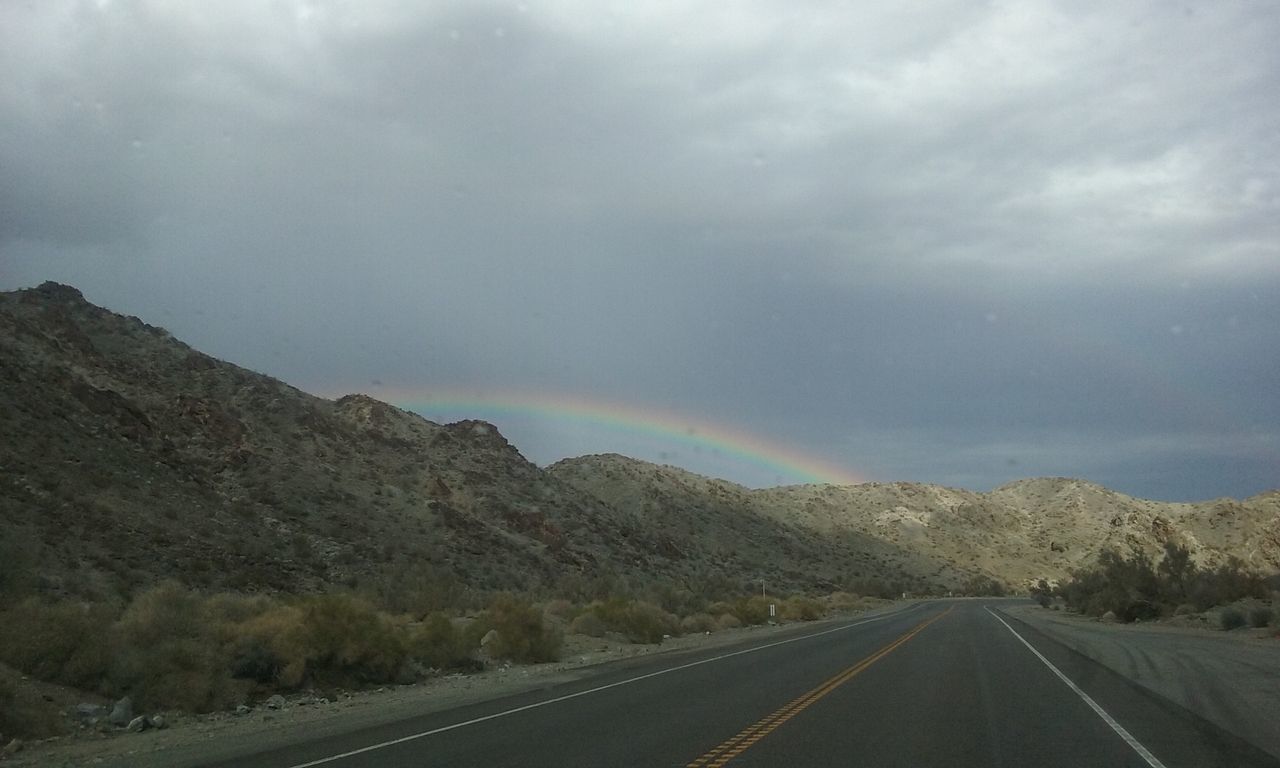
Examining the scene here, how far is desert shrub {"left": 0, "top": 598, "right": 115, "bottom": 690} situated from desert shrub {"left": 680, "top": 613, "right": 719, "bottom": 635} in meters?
32.4

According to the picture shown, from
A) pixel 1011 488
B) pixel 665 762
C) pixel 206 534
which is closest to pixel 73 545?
pixel 206 534

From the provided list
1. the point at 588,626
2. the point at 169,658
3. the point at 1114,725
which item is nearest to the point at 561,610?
the point at 588,626

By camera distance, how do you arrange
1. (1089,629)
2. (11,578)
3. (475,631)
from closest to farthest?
1. (11,578)
2. (475,631)
3. (1089,629)

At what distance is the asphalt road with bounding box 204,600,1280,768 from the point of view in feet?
41.7

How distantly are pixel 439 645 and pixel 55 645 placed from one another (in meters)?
11.8

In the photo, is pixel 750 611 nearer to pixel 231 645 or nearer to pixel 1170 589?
pixel 1170 589

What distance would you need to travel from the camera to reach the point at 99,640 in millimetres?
19906

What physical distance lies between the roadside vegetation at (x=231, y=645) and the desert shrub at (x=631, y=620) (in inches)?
269

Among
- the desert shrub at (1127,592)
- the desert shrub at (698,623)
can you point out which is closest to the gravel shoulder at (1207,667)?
the desert shrub at (1127,592)

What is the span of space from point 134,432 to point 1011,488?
573 ft

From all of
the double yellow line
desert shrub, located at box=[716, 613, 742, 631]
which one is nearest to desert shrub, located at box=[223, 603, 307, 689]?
the double yellow line

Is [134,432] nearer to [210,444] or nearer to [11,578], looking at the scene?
[210,444]

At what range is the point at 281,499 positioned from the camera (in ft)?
182

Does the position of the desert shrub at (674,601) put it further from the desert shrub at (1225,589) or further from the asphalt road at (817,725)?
the asphalt road at (817,725)
